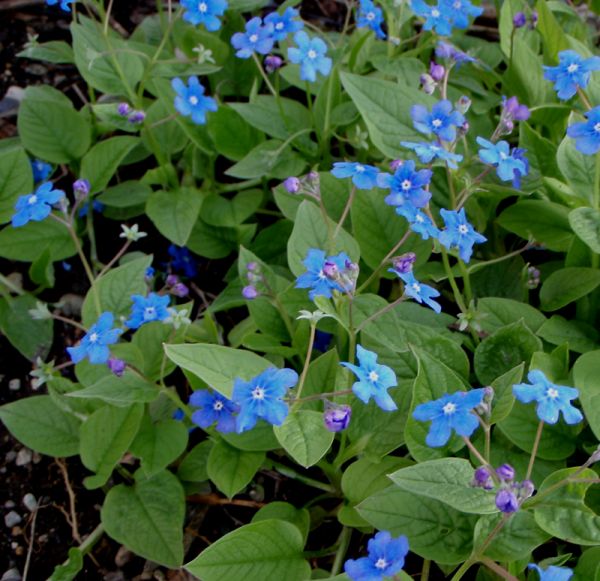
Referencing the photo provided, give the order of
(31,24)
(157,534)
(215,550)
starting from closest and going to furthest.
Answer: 1. (215,550)
2. (157,534)
3. (31,24)

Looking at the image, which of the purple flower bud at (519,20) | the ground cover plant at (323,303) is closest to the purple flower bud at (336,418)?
the ground cover plant at (323,303)

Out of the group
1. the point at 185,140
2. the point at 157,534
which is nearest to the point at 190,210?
the point at 185,140

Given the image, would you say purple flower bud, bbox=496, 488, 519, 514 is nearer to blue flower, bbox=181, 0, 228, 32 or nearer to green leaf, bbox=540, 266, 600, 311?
green leaf, bbox=540, 266, 600, 311

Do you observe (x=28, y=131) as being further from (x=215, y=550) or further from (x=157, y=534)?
(x=215, y=550)

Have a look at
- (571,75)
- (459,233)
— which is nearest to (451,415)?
(459,233)

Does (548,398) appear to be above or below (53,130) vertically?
below

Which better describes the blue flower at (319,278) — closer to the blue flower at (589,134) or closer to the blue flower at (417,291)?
the blue flower at (417,291)

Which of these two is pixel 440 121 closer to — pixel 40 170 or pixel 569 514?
pixel 569 514
